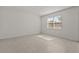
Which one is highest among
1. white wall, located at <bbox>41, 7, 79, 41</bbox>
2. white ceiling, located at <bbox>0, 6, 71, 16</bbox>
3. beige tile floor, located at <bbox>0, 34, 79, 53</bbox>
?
white ceiling, located at <bbox>0, 6, 71, 16</bbox>

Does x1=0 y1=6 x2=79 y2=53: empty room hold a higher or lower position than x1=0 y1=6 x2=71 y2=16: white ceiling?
lower

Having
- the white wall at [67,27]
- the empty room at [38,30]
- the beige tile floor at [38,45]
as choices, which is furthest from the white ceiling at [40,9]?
the beige tile floor at [38,45]

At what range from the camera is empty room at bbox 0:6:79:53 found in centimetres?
208

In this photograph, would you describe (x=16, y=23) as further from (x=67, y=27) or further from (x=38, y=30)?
(x=67, y=27)

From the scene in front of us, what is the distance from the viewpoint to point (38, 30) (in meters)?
2.28

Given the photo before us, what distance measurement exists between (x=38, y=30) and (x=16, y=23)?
664mm

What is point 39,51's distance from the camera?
2049mm

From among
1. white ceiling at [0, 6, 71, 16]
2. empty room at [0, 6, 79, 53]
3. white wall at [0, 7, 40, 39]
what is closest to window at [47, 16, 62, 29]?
empty room at [0, 6, 79, 53]

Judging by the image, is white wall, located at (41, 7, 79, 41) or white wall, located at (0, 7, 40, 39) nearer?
white wall, located at (0, 7, 40, 39)

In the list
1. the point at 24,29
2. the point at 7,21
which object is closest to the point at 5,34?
the point at 7,21

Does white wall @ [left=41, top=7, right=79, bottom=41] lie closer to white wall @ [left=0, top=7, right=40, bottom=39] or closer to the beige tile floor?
the beige tile floor

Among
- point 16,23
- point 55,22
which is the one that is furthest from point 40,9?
point 16,23
